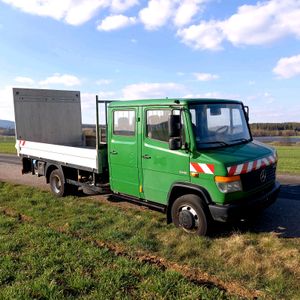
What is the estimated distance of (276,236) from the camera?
583cm

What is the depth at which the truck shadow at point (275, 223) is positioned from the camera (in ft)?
20.0

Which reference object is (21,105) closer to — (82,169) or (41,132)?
(41,132)

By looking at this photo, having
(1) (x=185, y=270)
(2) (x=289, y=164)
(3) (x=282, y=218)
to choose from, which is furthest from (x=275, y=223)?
(2) (x=289, y=164)

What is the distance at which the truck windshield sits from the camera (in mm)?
5844

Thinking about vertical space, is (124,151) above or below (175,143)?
below

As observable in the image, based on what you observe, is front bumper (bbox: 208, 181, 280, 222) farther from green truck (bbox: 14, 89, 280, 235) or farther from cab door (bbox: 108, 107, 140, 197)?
cab door (bbox: 108, 107, 140, 197)

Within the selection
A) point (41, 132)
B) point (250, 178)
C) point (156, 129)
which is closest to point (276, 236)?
point (250, 178)

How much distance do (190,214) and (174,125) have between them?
158 cm

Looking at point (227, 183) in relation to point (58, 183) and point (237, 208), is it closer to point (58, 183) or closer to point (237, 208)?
point (237, 208)

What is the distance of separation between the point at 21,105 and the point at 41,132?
1.01 meters

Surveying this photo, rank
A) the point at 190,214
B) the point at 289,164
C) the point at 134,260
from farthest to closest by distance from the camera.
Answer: the point at 289,164 → the point at 190,214 → the point at 134,260

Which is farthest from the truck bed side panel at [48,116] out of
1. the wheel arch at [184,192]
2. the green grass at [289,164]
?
the green grass at [289,164]

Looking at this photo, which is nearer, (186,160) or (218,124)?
(186,160)

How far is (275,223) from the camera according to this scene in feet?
21.6
